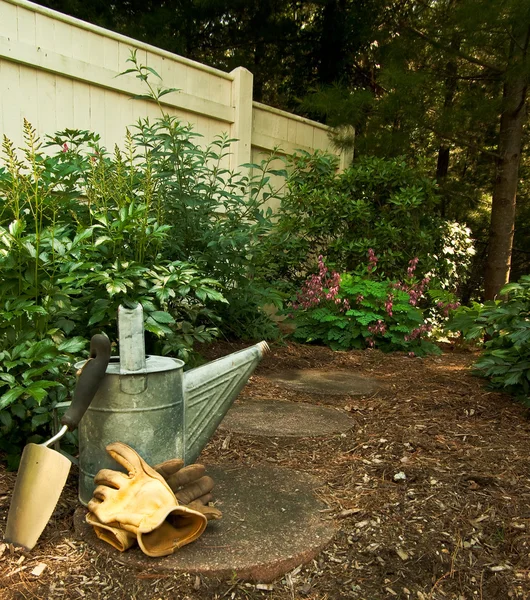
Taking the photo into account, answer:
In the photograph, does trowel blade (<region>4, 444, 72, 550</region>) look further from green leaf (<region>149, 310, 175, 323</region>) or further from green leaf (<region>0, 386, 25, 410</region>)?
green leaf (<region>149, 310, 175, 323</region>)

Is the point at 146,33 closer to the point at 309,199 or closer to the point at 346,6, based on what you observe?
the point at 346,6

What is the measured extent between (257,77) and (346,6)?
1678mm

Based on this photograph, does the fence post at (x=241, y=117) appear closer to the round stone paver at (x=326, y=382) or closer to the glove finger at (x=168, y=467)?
the round stone paver at (x=326, y=382)

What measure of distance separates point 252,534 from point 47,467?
0.54m

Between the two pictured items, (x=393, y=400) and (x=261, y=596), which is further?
(x=393, y=400)

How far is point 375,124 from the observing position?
5.93 meters

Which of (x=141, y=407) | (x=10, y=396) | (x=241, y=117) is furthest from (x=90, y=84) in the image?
(x=141, y=407)

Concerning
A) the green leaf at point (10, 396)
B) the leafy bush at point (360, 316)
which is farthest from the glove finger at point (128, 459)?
the leafy bush at point (360, 316)

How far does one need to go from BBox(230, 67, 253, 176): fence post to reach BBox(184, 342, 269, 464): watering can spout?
350 centimetres

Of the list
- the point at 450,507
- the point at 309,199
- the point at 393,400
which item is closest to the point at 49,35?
the point at 309,199

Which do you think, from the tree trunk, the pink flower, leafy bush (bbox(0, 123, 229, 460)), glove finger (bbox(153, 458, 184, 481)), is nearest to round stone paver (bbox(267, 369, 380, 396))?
leafy bush (bbox(0, 123, 229, 460))

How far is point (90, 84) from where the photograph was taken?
390cm

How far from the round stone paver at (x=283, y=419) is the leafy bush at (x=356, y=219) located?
86.9 inches

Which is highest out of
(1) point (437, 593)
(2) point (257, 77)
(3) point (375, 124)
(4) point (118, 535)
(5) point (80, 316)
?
(2) point (257, 77)
